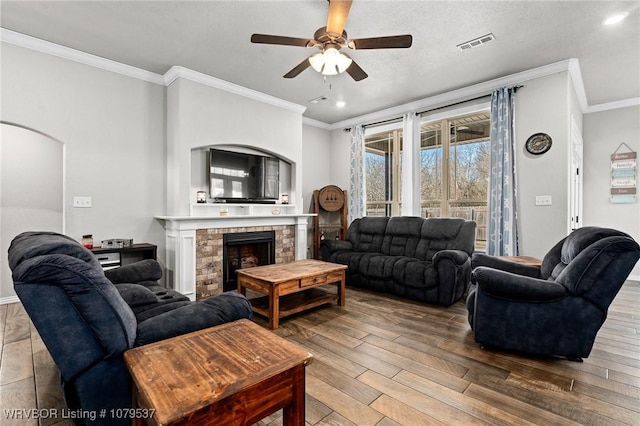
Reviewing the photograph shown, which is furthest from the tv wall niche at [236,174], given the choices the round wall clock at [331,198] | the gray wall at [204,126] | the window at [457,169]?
the window at [457,169]

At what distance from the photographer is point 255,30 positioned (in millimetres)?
3145

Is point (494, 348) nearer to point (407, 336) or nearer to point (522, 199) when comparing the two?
point (407, 336)

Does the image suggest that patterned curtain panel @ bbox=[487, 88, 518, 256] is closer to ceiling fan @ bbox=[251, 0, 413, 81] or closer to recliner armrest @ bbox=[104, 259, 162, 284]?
ceiling fan @ bbox=[251, 0, 413, 81]

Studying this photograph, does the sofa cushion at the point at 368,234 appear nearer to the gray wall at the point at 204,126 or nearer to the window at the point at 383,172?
the window at the point at 383,172

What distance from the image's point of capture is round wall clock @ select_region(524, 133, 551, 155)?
3942 millimetres

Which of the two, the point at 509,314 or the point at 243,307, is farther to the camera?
the point at 509,314

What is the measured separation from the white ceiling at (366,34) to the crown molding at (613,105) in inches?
28.0

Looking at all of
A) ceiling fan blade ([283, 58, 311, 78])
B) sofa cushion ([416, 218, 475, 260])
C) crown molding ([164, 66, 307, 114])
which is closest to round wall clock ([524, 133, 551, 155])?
sofa cushion ([416, 218, 475, 260])

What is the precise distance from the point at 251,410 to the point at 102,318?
734mm

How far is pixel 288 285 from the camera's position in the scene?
3.11 meters

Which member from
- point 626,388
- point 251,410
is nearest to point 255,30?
point 251,410

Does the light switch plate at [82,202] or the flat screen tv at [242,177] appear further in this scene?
the flat screen tv at [242,177]

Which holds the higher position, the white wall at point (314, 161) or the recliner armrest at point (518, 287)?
the white wall at point (314, 161)

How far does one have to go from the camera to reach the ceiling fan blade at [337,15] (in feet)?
6.76
